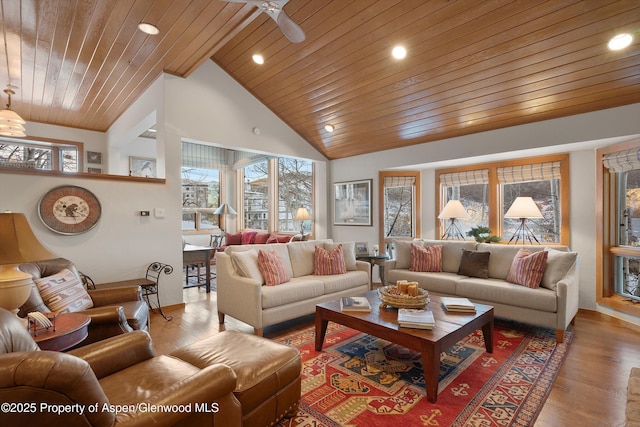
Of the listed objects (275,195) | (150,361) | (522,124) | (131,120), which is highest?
(131,120)

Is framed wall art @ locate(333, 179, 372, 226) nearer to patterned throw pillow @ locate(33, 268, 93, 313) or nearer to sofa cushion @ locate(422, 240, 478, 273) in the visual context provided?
sofa cushion @ locate(422, 240, 478, 273)

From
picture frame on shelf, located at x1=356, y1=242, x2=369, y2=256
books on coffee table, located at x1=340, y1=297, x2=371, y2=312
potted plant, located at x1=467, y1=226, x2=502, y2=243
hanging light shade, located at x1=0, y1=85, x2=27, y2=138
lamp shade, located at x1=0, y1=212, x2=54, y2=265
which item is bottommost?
books on coffee table, located at x1=340, y1=297, x2=371, y2=312

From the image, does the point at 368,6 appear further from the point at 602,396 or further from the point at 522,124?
the point at 602,396

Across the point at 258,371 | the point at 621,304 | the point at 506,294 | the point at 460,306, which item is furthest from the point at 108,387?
the point at 621,304

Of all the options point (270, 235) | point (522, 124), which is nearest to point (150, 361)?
point (522, 124)

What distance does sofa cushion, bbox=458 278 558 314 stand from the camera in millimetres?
3027

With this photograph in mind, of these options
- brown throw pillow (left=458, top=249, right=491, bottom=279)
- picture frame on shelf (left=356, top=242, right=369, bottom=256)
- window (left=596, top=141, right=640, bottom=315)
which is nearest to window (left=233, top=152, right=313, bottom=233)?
picture frame on shelf (left=356, top=242, right=369, bottom=256)

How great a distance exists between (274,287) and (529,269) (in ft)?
8.93

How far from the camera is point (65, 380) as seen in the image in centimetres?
86

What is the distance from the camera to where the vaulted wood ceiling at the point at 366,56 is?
270cm

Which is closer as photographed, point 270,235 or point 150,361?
point 150,361

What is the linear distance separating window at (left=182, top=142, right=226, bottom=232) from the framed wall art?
351 cm

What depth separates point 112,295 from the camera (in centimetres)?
270

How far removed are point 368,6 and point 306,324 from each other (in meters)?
3.33
